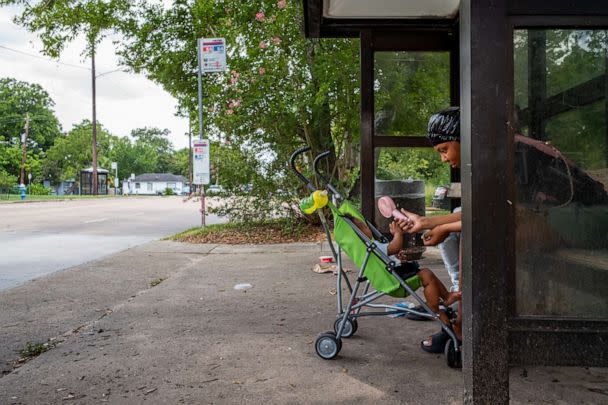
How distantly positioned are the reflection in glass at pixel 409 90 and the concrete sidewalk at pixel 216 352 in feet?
6.12

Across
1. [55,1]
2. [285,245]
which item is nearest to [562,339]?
[285,245]

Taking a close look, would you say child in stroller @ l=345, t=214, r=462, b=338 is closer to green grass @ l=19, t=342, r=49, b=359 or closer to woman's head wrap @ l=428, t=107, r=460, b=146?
woman's head wrap @ l=428, t=107, r=460, b=146

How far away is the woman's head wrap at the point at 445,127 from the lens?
2811 mm

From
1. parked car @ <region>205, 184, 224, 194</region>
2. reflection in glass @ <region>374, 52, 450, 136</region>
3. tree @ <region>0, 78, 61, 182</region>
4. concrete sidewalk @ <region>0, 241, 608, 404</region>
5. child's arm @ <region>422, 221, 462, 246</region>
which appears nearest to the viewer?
concrete sidewalk @ <region>0, 241, 608, 404</region>

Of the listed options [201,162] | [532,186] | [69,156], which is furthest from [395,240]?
[69,156]

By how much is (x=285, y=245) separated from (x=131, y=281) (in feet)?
11.4

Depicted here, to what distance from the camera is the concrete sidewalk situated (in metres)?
2.53

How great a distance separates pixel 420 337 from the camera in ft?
11.5

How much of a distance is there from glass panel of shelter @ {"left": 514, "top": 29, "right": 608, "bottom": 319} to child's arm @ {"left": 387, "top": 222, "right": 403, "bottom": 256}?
893mm

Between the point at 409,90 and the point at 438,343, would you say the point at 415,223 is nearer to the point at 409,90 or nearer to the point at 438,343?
the point at 438,343

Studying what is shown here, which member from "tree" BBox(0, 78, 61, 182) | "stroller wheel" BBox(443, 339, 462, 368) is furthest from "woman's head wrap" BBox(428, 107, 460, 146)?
"tree" BBox(0, 78, 61, 182)

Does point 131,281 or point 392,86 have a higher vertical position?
point 392,86

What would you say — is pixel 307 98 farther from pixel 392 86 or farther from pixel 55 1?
pixel 55 1

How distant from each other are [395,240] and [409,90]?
9.94 feet
